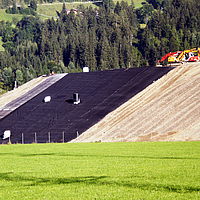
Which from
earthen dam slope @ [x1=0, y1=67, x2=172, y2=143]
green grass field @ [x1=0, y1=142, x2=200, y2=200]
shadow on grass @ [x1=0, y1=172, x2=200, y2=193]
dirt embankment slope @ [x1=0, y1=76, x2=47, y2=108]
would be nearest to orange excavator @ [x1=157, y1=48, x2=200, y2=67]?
earthen dam slope @ [x1=0, y1=67, x2=172, y2=143]

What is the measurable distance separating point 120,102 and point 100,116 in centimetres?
471

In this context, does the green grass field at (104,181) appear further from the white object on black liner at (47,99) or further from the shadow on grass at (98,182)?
the white object on black liner at (47,99)

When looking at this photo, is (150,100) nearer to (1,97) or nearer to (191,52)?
(191,52)

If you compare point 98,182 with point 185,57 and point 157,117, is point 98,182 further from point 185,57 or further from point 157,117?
point 185,57

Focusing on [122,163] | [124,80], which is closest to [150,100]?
[124,80]

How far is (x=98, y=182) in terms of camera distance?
1491cm

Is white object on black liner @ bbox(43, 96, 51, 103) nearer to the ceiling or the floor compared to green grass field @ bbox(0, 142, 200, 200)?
nearer to the floor

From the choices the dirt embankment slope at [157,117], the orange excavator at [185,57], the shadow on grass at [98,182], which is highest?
the orange excavator at [185,57]

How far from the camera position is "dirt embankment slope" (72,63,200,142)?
153 ft

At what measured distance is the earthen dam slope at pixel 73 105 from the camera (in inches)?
2004

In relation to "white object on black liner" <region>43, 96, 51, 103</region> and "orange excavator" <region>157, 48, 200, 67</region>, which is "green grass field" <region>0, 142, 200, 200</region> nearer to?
"white object on black liner" <region>43, 96, 51, 103</region>

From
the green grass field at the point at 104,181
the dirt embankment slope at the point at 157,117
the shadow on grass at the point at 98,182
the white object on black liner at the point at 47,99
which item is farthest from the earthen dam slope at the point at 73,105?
the shadow on grass at the point at 98,182

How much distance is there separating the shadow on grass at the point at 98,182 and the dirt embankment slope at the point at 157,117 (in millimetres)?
30312

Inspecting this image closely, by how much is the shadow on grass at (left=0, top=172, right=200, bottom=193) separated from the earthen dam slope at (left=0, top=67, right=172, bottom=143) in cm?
3129
